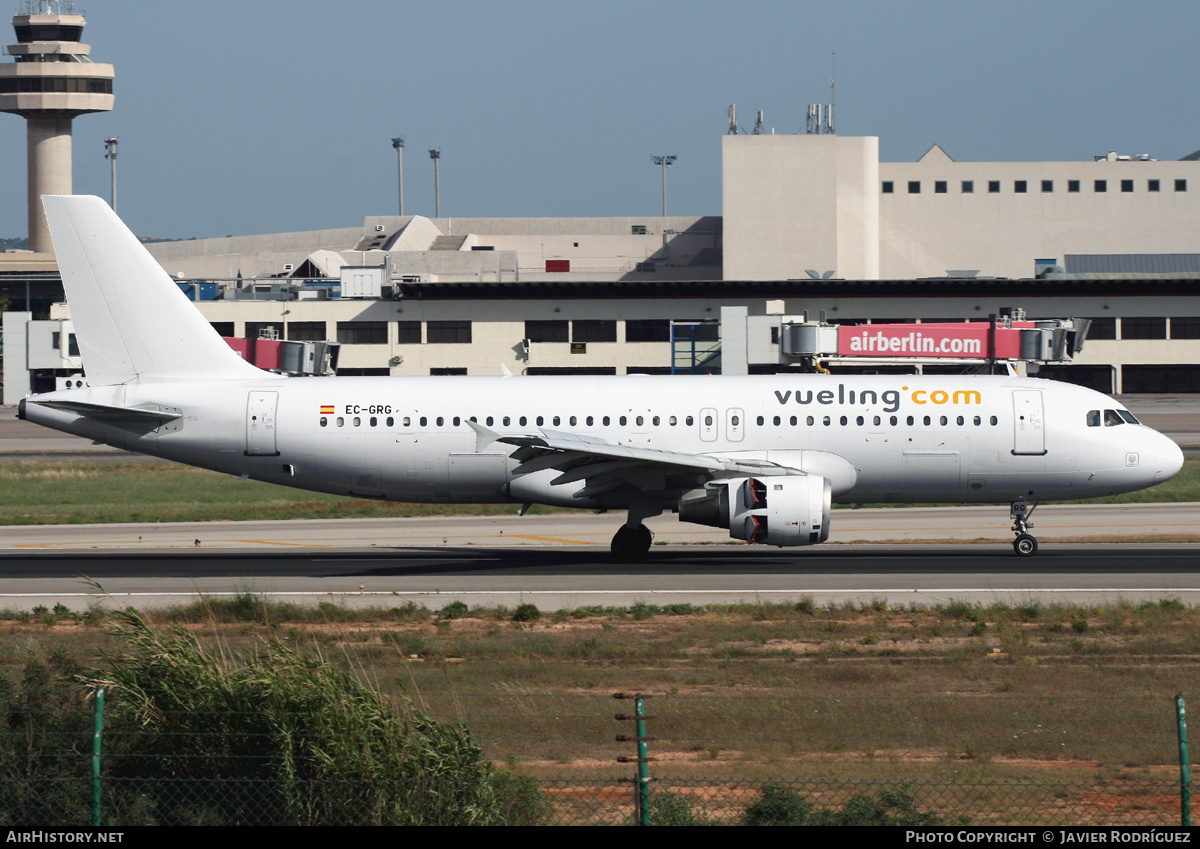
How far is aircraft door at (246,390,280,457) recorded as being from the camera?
30422 millimetres

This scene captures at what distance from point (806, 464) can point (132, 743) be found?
1975 cm

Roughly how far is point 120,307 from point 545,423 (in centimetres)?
1062

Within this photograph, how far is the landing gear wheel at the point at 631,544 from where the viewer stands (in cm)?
3041

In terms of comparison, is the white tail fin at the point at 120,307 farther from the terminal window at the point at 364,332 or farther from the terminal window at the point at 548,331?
the terminal window at the point at 364,332

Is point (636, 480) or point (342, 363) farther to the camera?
point (342, 363)

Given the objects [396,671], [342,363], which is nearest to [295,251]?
[342,363]

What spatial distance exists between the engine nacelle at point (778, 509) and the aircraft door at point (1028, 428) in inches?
211

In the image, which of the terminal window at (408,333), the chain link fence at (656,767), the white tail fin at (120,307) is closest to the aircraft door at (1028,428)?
the chain link fence at (656,767)

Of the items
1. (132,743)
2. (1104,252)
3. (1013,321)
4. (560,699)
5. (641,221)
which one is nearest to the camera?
(132,743)

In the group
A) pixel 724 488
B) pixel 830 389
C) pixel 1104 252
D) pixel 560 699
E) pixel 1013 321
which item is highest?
pixel 1104 252

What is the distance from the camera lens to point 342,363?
90.4 metres

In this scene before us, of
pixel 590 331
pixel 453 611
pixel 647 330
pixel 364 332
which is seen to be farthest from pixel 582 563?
pixel 364 332

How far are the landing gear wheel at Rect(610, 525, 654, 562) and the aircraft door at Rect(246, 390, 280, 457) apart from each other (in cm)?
852
